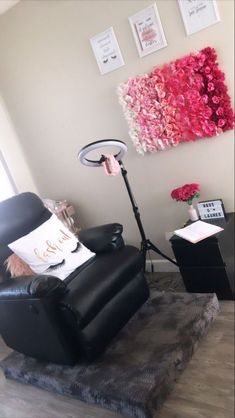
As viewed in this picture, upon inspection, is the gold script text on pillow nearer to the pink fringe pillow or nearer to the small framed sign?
the pink fringe pillow

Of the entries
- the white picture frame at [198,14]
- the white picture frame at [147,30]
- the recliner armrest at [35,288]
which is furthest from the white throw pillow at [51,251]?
the white picture frame at [198,14]

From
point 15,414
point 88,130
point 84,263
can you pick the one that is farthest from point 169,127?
point 15,414

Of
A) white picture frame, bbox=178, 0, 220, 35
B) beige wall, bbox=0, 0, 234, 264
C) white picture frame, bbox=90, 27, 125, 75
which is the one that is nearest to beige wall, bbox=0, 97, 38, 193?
beige wall, bbox=0, 0, 234, 264

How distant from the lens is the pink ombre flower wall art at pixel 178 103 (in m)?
2.03

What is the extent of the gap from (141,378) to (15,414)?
683 millimetres

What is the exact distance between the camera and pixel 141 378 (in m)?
1.55

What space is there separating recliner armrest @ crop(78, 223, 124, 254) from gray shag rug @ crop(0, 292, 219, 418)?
1.35 feet

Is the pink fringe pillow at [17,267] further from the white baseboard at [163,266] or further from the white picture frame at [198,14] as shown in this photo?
the white picture frame at [198,14]

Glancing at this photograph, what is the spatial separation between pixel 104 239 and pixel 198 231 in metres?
0.57

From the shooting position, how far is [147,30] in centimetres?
215

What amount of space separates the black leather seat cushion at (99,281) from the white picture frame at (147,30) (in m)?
1.26

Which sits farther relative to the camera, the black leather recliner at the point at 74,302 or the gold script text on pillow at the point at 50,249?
the gold script text on pillow at the point at 50,249

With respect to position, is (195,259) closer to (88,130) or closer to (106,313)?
(106,313)

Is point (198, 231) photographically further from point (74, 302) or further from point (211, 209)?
point (74, 302)
